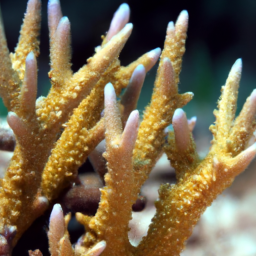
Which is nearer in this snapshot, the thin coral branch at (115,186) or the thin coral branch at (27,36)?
the thin coral branch at (115,186)

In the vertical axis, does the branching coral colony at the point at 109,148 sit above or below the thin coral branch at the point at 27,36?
below

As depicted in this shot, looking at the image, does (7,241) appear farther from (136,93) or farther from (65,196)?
(136,93)

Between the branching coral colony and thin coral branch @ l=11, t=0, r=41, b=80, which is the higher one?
thin coral branch @ l=11, t=0, r=41, b=80

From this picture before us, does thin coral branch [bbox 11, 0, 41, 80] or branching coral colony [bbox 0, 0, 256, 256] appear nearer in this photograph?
branching coral colony [bbox 0, 0, 256, 256]

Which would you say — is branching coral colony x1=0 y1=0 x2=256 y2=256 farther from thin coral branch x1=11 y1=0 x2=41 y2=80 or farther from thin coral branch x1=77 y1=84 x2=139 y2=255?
thin coral branch x1=11 y1=0 x2=41 y2=80

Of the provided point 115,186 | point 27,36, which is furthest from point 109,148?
point 27,36

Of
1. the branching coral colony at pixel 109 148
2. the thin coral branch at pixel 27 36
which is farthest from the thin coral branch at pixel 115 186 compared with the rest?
the thin coral branch at pixel 27 36

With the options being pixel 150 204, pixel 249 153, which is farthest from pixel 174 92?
pixel 150 204

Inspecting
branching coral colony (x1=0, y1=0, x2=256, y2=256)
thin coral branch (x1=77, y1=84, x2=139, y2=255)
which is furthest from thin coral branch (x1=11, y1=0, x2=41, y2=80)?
thin coral branch (x1=77, y1=84, x2=139, y2=255)

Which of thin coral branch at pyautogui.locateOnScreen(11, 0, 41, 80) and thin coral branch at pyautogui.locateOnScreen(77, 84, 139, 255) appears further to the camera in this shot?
thin coral branch at pyautogui.locateOnScreen(11, 0, 41, 80)

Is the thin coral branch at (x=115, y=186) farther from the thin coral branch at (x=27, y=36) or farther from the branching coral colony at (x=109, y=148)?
the thin coral branch at (x=27, y=36)
